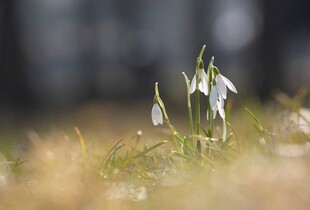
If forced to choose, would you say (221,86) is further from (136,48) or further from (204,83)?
(136,48)

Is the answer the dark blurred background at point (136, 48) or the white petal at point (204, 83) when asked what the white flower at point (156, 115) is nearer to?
the white petal at point (204, 83)

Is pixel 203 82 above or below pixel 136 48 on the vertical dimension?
above

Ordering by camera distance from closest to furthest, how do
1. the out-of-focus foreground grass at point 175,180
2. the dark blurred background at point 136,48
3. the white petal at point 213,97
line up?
the out-of-focus foreground grass at point 175,180 < the white petal at point 213,97 < the dark blurred background at point 136,48

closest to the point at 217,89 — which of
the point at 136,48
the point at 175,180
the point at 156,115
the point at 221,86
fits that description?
the point at 221,86

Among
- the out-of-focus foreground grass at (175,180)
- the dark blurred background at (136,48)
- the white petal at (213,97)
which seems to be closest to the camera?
the out-of-focus foreground grass at (175,180)

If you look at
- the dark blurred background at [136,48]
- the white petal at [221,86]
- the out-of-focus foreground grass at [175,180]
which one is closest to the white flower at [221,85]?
the white petal at [221,86]

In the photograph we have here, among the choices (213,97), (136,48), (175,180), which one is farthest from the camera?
(136,48)

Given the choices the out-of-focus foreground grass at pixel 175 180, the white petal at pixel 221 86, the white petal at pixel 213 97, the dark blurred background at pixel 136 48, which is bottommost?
the dark blurred background at pixel 136 48
